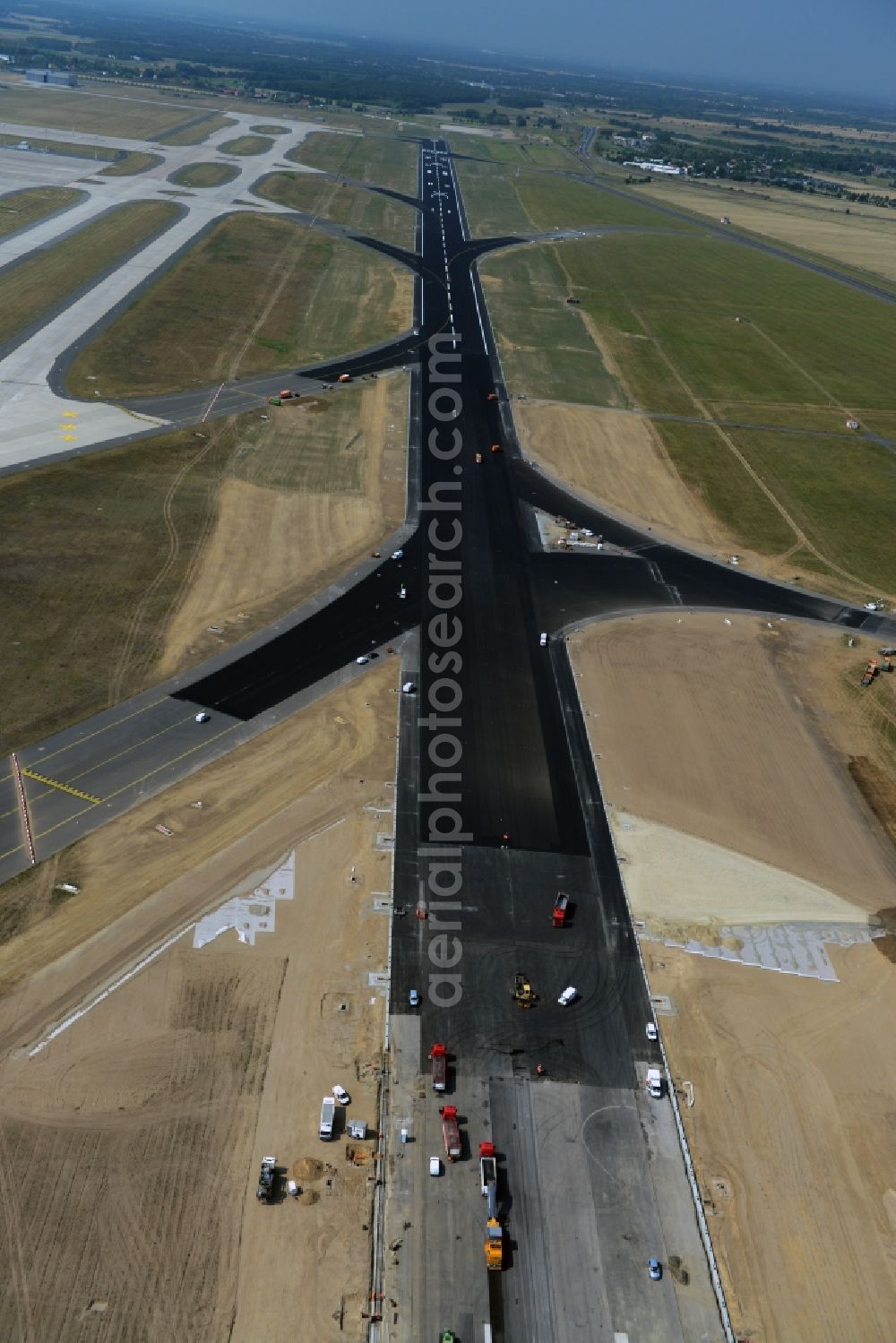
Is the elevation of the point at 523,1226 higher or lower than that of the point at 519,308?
lower

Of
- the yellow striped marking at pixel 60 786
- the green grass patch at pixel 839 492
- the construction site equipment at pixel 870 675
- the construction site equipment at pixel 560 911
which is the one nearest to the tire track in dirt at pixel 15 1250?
the yellow striped marking at pixel 60 786

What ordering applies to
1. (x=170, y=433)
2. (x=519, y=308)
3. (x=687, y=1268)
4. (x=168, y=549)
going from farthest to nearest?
(x=519, y=308) → (x=170, y=433) → (x=168, y=549) → (x=687, y=1268)

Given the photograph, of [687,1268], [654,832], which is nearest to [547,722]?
[654,832]

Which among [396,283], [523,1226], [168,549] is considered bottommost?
[523,1226]

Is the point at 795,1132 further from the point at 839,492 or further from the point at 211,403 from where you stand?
the point at 211,403

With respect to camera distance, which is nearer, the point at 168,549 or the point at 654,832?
the point at 654,832

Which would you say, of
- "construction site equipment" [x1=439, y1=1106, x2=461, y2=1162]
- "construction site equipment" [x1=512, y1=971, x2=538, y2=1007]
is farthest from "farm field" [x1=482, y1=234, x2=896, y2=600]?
"construction site equipment" [x1=439, y1=1106, x2=461, y2=1162]

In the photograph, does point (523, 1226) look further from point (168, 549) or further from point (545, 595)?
point (168, 549)

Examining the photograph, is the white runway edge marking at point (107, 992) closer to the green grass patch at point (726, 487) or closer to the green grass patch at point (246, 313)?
the green grass patch at point (726, 487)
